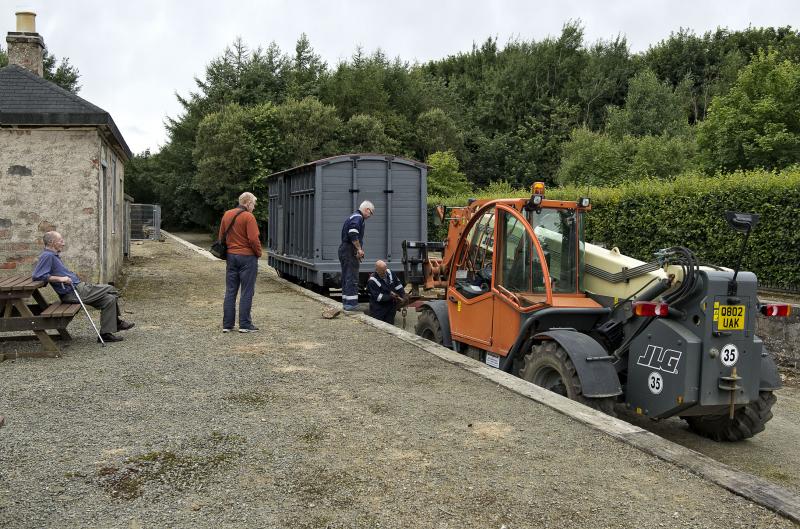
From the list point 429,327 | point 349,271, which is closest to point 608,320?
point 429,327

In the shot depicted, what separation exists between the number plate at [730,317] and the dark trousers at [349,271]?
265 inches

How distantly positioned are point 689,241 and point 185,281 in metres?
11.1

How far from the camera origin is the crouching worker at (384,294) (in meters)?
11.4

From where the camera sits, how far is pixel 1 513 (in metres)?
3.67

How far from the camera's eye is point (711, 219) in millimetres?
14594

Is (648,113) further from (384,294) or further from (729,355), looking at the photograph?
(729,355)

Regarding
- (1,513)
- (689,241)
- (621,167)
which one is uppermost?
(621,167)

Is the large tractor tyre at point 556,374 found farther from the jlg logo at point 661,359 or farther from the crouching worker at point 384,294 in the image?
the crouching worker at point 384,294

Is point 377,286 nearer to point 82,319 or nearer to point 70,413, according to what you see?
point 82,319

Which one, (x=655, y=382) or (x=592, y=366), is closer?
(x=655, y=382)

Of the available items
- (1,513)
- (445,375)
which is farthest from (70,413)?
(445,375)

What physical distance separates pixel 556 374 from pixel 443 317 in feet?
9.17

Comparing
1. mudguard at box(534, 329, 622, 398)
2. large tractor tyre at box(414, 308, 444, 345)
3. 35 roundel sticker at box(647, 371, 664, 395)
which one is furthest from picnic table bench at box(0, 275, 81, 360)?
35 roundel sticker at box(647, 371, 664, 395)

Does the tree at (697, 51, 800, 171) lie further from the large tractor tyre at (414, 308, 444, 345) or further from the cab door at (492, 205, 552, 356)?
the cab door at (492, 205, 552, 356)
